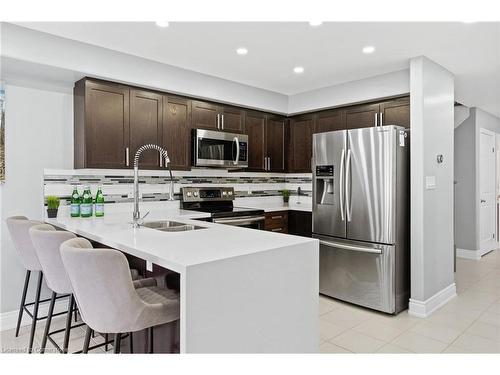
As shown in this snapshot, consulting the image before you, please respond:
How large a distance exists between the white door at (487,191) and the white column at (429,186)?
2.52m

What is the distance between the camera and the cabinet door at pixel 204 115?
393cm

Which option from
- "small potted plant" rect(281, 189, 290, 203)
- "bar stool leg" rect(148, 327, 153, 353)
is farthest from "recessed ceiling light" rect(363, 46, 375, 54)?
"bar stool leg" rect(148, 327, 153, 353)

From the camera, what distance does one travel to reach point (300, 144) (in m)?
4.84

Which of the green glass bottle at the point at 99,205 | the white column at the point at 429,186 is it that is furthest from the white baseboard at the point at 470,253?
the green glass bottle at the point at 99,205

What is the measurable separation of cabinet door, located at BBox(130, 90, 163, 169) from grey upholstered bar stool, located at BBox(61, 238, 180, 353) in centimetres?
198

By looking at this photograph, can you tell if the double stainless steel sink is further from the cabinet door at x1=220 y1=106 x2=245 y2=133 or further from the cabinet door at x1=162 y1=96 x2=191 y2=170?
the cabinet door at x1=220 y1=106 x2=245 y2=133

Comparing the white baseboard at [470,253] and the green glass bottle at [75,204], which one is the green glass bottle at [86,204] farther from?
the white baseboard at [470,253]

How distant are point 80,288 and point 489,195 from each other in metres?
6.56

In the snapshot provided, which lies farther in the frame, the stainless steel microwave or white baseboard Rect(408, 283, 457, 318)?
the stainless steel microwave

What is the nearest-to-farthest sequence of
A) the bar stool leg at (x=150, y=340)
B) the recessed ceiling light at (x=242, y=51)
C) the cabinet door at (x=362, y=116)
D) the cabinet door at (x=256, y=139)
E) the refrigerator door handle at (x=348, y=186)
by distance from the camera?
the bar stool leg at (x=150, y=340)
the recessed ceiling light at (x=242, y=51)
the refrigerator door handle at (x=348, y=186)
the cabinet door at (x=362, y=116)
the cabinet door at (x=256, y=139)

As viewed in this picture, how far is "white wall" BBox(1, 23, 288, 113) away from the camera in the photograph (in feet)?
9.02

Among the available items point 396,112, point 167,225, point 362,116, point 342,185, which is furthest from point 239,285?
point 362,116

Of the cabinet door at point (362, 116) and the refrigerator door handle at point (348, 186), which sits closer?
the refrigerator door handle at point (348, 186)

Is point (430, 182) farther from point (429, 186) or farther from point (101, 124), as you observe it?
point (101, 124)
